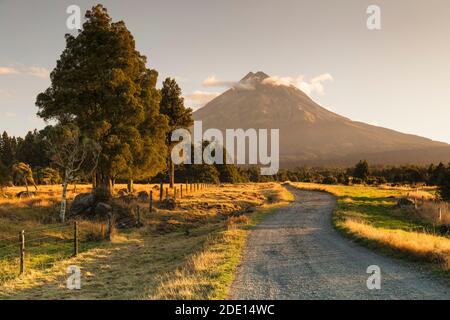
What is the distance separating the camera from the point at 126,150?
2841cm

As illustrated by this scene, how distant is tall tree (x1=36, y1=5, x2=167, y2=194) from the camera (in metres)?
27.7

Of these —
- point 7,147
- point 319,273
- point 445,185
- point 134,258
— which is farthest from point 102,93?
point 7,147

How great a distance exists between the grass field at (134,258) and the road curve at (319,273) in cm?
79

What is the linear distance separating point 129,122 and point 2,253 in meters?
14.8

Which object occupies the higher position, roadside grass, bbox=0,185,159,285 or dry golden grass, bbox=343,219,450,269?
dry golden grass, bbox=343,219,450,269

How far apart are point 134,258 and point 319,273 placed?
942cm

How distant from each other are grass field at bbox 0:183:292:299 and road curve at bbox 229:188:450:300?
787 mm

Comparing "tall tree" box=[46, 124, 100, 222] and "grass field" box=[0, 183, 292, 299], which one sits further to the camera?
"tall tree" box=[46, 124, 100, 222]

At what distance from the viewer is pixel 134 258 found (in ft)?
57.9

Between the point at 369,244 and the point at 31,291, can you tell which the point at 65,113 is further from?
the point at 369,244

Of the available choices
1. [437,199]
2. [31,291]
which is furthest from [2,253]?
[437,199]

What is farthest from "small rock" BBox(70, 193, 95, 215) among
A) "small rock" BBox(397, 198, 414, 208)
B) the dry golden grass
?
"small rock" BBox(397, 198, 414, 208)

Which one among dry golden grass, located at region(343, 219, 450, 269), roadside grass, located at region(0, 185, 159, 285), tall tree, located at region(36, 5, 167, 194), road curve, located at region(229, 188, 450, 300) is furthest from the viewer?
tall tree, located at region(36, 5, 167, 194)

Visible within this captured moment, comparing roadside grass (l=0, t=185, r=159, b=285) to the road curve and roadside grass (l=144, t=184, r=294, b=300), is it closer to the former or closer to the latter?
roadside grass (l=144, t=184, r=294, b=300)
